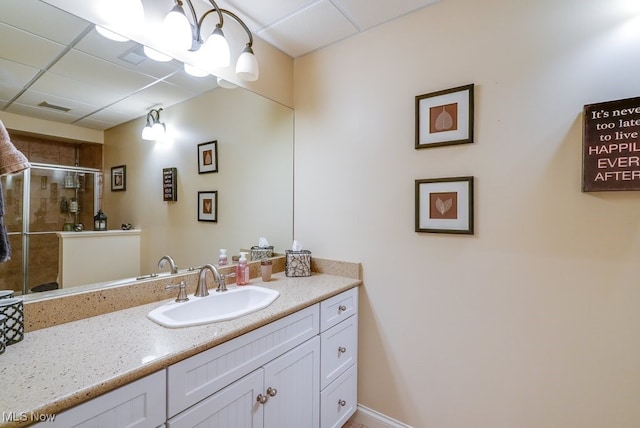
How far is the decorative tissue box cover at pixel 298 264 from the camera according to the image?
6.27 ft

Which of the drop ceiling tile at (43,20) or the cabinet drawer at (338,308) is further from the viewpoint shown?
the cabinet drawer at (338,308)

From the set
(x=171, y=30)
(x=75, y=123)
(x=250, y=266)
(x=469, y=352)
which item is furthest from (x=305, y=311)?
(x=171, y=30)

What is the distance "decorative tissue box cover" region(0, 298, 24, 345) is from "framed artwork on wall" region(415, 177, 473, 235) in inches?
65.9

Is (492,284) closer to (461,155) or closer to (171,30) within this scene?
(461,155)

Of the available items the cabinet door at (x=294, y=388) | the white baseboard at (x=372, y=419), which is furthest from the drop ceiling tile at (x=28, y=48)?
the white baseboard at (x=372, y=419)

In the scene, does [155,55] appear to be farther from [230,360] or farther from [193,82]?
[230,360]

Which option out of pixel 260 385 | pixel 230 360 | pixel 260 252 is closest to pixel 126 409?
pixel 230 360

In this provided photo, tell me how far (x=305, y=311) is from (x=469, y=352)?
869 millimetres

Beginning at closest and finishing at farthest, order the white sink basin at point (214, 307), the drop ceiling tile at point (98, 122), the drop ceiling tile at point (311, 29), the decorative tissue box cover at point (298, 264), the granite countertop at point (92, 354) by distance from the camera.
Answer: the granite countertop at point (92, 354) < the white sink basin at point (214, 307) < the drop ceiling tile at point (98, 122) < the drop ceiling tile at point (311, 29) < the decorative tissue box cover at point (298, 264)

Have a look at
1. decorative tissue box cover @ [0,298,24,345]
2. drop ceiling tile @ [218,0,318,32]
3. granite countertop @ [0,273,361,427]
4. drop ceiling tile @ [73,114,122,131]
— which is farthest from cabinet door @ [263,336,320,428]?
drop ceiling tile @ [218,0,318,32]

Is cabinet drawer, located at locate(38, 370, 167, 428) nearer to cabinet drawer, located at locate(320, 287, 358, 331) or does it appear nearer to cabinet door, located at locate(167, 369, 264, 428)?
cabinet door, located at locate(167, 369, 264, 428)

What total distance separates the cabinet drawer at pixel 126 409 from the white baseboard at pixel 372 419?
52.6 inches

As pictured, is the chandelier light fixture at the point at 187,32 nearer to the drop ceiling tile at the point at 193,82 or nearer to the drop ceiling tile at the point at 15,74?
the drop ceiling tile at the point at 193,82

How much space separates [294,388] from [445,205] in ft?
3.82
